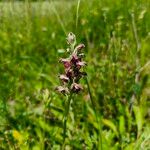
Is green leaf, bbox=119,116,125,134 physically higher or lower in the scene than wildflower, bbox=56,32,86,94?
lower

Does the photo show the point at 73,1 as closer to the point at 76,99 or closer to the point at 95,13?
the point at 95,13

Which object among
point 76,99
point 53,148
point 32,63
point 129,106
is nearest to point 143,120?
point 129,106

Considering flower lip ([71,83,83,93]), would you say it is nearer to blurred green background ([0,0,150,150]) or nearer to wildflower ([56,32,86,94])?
wildflower ([56,32,86,94])

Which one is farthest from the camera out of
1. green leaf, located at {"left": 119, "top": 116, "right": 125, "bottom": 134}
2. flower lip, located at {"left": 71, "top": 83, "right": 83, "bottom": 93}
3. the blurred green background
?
green leaf, located at {"left": 119, "top": 116, "right": 125, "bottom": 134}

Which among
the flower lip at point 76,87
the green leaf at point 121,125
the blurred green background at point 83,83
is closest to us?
the flower lip at point 76,87

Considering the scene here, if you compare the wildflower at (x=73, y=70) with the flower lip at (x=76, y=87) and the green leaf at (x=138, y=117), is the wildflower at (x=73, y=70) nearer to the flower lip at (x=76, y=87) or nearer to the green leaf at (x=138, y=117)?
the flower lip at (x=76, y=87)

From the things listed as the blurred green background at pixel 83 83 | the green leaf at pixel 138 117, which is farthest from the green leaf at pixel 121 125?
the green leaf at pixel 138 117

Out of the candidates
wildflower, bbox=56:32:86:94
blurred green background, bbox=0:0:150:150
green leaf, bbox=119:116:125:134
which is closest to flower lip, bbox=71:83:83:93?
wildflower, bbox=56:32:86:94

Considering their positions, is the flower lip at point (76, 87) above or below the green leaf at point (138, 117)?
above

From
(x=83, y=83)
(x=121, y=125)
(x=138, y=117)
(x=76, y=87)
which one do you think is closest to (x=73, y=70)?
(x=76, y=87)
